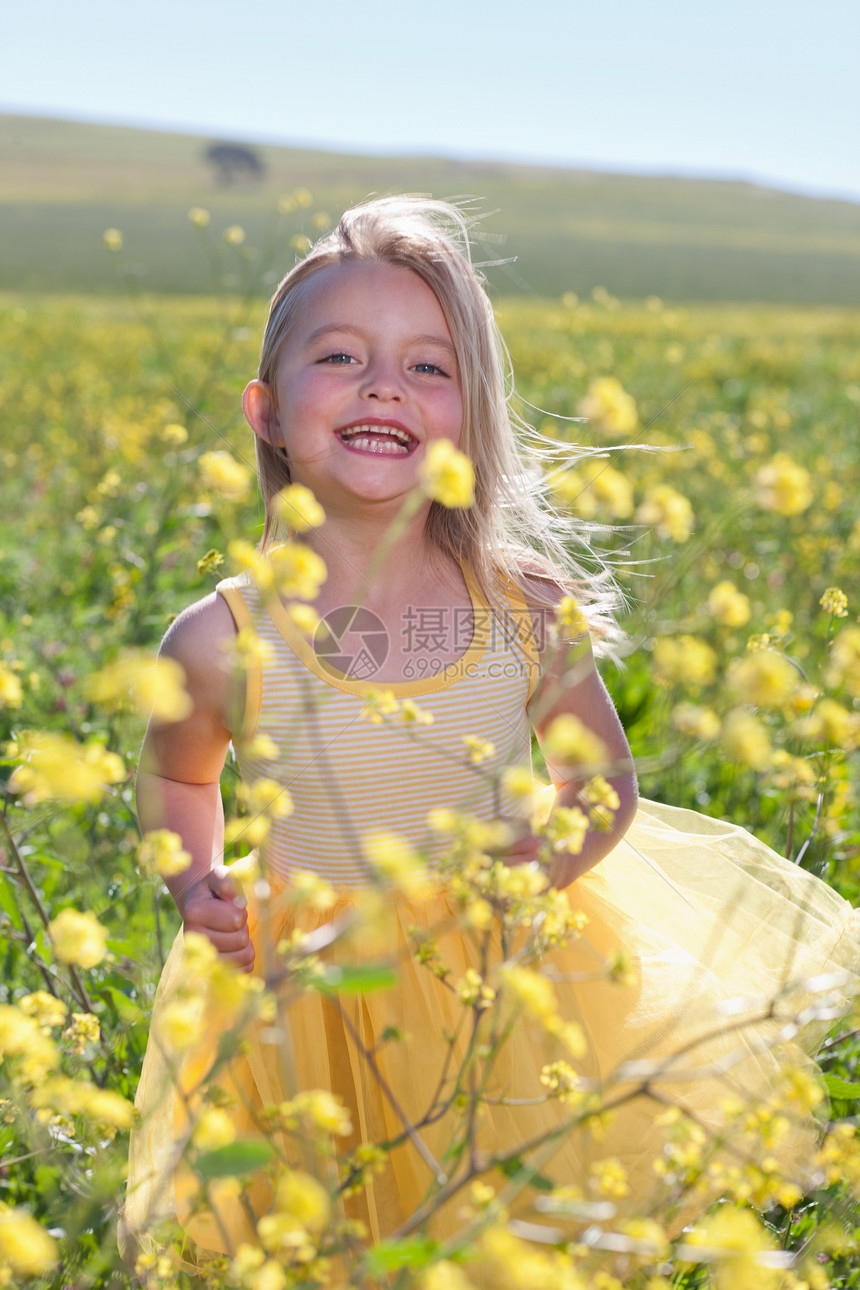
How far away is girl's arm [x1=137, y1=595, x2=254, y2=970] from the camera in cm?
164

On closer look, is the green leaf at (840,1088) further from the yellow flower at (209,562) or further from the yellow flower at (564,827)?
the yellow flower at (209,562)

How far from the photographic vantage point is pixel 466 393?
175cm

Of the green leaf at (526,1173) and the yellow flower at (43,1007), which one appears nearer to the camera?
the green leaf at (526,1173)

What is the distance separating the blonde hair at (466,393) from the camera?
1.73 m

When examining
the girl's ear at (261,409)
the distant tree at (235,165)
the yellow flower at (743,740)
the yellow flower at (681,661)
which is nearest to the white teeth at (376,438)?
the girl's ear at (261,409)

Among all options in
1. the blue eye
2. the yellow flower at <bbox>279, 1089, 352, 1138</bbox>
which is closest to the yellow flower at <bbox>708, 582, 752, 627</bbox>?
the yellow flower at <bbox>279, 1089, 352, 1138</bbox>

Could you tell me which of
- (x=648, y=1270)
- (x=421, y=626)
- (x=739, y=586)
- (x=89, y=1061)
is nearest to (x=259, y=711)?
(x=421, y=626)

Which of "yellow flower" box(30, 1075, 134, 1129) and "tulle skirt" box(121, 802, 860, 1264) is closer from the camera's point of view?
"yellow flower" box(30, 1075, 134, 1129)

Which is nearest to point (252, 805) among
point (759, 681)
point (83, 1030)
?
point (759, 681)

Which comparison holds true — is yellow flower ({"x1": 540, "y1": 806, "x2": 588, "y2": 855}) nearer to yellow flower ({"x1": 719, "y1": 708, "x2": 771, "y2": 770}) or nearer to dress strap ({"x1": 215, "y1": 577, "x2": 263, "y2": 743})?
yellow flower ({"x1": 719, "y1": 708, "x2": 771, "y2": 770})

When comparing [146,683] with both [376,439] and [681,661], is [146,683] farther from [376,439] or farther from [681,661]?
[376,439]

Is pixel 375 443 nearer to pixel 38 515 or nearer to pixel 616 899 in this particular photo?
pixel 616 899

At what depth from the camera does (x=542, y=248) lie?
4794 centimetres

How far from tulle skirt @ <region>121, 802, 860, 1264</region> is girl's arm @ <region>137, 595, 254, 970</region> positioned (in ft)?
0.60
